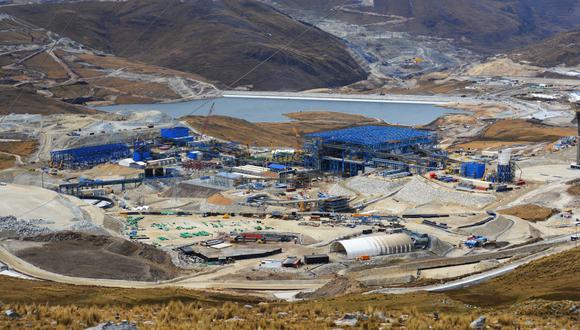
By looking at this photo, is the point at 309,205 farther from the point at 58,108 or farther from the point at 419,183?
Result: the point at 58,108

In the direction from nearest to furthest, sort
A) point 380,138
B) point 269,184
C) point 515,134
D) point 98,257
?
point 98,257, point 269,184, point 380,138, point 515,134

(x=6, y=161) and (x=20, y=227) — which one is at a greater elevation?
(x=20, y=227)

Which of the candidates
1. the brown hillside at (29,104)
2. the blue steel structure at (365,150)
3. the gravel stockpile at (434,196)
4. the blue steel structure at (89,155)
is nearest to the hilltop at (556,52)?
the brown hillside at (29,104)

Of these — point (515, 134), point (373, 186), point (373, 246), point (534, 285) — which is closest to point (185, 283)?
point (373, 246)

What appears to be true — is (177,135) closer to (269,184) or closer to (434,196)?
(269,184)

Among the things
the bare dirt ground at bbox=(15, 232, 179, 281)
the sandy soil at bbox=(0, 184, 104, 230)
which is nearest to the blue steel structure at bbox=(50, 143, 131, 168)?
the sandy soil at bbox=(0, 184, 104, 230)
